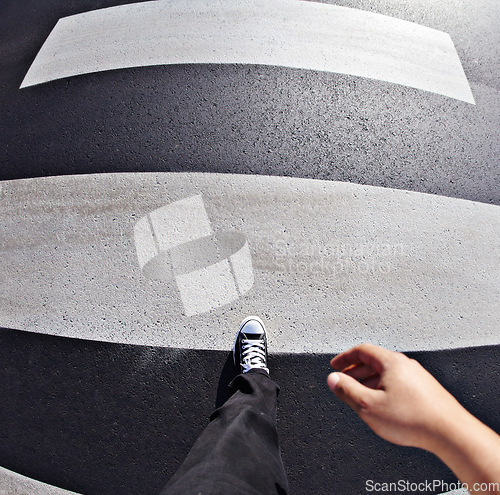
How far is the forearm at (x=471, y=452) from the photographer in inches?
54.2

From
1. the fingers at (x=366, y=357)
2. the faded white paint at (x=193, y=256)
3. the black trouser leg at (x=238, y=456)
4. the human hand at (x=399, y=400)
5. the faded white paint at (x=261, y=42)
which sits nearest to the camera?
the human hand at (x=399, y=400)

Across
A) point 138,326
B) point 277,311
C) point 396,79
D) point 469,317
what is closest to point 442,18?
point 396,79

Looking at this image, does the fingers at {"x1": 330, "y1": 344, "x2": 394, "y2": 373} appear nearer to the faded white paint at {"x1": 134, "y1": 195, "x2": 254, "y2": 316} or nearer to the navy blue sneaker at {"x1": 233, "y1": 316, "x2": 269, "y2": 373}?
the navy blue sneaker at {"x1": 233, "y1": 316, "x2": 269, "y2": 373}

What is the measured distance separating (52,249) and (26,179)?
836 millimetres

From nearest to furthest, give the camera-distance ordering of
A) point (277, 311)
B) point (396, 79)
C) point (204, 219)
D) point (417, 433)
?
point (417, 433)
point (277, 311)
point (204, 219)
point (396, 79)

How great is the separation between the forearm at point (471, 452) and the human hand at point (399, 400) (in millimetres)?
33

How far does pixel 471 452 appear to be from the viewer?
1.42 meters

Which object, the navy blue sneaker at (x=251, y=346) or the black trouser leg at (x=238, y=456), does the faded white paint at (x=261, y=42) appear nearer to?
the navy blue sneaker at (x=251, y=346)

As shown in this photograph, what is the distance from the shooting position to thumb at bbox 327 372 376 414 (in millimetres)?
1618

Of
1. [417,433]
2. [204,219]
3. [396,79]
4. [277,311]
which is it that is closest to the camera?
[417,433]

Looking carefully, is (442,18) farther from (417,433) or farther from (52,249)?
(52,249)

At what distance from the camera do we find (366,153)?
3.32 m

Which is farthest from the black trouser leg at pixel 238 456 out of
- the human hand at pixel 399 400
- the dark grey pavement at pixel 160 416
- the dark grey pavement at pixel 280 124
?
the dark grey pavement at pixel 280 124

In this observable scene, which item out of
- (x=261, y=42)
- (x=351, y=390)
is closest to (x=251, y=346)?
(x=351, y=390)
